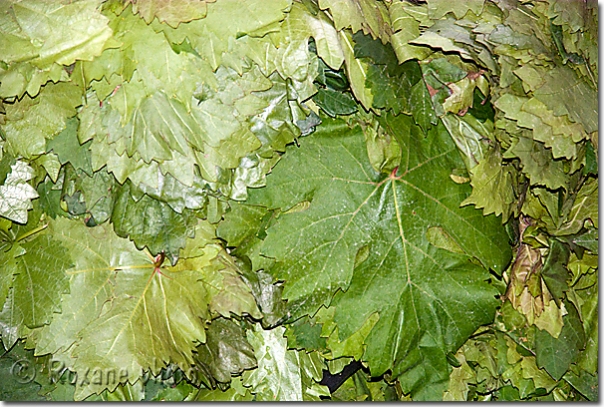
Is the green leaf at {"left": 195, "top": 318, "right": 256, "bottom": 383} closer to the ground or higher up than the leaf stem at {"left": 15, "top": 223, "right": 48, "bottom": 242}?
closer to the ground

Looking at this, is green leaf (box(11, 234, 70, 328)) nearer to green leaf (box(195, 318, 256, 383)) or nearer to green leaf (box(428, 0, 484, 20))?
green leaf (box(195, 318, 256, 383))

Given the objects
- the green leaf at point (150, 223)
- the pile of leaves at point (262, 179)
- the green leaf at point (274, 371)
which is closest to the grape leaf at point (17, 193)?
the pile of leaves at point (262, 179)

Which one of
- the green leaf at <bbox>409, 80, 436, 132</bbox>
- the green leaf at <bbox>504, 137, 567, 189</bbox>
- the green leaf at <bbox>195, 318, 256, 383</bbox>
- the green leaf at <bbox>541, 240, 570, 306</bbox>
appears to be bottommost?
the green leaf at <bbox>195, 318, 256, 383</bbox>

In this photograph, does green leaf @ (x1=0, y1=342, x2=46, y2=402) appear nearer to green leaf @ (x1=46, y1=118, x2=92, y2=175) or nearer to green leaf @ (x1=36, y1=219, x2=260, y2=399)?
green leaf @ (x1=36, y1=219, x2=260, y2=399)

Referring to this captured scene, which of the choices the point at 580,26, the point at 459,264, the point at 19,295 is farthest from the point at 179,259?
the point at 580,26

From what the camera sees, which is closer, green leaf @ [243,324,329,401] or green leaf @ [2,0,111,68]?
green leaf @ [2,0,111,68]

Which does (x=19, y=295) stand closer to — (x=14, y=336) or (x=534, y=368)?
(x=14, y=336)

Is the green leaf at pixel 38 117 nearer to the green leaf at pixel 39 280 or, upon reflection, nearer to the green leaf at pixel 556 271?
the green leaf at pixel 39 280

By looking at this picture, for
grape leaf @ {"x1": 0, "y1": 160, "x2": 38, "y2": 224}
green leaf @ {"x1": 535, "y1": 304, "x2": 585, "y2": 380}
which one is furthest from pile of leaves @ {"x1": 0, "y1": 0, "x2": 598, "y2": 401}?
green leaf @ {"x1": 535, "y1": 304, "x2": 585, "y2": 380}
